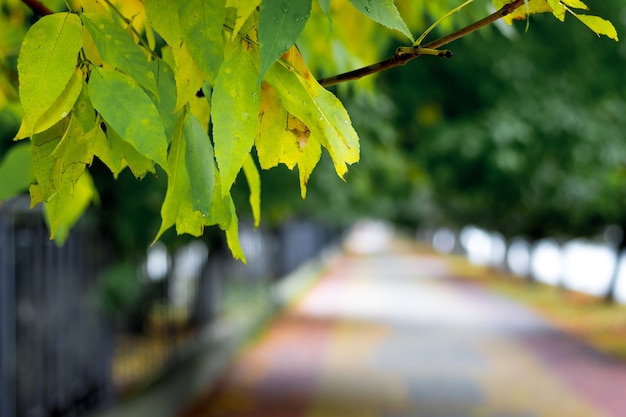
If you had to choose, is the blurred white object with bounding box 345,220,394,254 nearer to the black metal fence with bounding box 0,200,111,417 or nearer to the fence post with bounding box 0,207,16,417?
the black metal fence with bounding box 0,200,111,417

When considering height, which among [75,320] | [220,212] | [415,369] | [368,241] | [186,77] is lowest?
[415,369]

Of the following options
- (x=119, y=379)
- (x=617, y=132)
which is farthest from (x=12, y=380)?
(x=617, y=132)

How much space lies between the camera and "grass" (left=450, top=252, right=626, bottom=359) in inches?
591

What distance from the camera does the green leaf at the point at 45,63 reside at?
46.9 inches

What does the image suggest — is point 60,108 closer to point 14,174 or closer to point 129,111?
point 129,111

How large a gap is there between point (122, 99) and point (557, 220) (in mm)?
24739

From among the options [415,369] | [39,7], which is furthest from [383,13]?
[415,369]

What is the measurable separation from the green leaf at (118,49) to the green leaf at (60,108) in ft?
0.20

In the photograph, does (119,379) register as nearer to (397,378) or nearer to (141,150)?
(397,378)

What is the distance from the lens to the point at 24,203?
5.59 meters

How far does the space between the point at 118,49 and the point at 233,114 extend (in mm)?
267

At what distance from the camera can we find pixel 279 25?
3.69ft

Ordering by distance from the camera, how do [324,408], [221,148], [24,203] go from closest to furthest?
[221,148] < [24,203] < [324,408]

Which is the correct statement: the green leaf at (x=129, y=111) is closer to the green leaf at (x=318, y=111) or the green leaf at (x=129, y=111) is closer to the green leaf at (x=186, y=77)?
the green leaf at (x=186, y=77)
